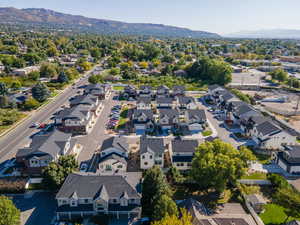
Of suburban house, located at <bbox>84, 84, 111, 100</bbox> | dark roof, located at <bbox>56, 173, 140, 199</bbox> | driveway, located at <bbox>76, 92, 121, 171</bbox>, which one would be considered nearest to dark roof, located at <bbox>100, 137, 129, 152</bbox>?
driveway, located at <bbox>76, 92, 121, 171</bbox>

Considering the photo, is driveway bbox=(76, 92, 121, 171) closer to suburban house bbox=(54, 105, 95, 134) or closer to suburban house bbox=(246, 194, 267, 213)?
suburban house bbox=(54, 105, 95, 134)

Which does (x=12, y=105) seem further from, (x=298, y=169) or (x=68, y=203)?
(x=298, y=169)

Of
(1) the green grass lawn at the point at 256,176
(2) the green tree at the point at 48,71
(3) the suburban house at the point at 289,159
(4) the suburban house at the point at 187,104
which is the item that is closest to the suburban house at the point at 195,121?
(4) the suburban house at the point at 187,104

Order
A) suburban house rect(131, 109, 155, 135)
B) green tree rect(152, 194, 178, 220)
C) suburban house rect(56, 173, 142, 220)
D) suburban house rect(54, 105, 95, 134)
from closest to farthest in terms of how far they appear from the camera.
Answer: green tree rect(152, 194, 178, 220)
suburban house rect(56, 173, 142, 220)
suburban house rect(54, 105, 95, 134)
suburban house rect(131, 109, 155, 135)

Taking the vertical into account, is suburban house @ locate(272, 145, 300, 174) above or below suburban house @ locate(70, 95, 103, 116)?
below

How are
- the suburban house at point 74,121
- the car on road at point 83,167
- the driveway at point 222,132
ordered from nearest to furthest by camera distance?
the car on road at point 83,167
the driveway at point 222,132
the suburban house at point 74,121

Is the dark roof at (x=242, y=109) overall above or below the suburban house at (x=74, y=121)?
above

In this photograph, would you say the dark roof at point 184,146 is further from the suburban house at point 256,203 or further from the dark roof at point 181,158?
the suburban house at point 256,203

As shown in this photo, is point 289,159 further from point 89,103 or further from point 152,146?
point 89,103
